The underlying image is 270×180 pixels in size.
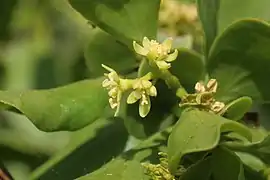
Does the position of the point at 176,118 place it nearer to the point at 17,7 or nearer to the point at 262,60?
the point at 262,60

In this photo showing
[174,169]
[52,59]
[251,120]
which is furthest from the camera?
[52,59]

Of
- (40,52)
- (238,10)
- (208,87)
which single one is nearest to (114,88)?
(208,87)

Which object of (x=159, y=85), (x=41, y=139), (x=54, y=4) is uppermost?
(x=159, y=85)

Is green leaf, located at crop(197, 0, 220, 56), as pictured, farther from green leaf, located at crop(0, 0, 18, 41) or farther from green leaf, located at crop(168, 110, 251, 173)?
green leaf, located at crop(0, 0, 18, 41)

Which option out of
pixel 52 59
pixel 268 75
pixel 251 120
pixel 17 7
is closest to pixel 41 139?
pixel 52 59

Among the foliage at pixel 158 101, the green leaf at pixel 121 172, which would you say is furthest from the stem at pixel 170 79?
the green leaf at pixel 121 172

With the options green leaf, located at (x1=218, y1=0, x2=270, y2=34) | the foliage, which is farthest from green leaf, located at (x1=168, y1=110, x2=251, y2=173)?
green leaf, located at (x1=218, y1=0, x2=270, y2=34)
